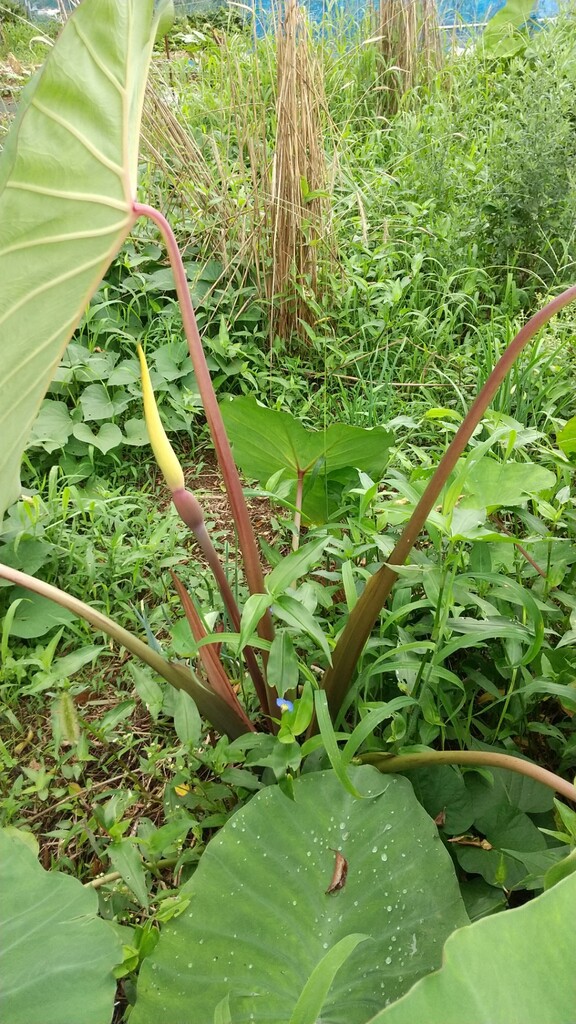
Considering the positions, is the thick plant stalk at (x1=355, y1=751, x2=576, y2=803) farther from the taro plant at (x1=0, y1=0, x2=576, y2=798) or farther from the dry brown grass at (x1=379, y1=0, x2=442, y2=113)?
the dry brown grass at (x1=379, y1=0, x2=442, y2=113)

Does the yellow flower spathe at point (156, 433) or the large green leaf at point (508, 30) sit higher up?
the large green leaf at point (508, 30)

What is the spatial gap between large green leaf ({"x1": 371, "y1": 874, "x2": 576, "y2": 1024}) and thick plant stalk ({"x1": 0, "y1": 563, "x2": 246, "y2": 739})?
587 mm

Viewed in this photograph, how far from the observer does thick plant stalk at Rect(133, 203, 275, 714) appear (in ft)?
3.01

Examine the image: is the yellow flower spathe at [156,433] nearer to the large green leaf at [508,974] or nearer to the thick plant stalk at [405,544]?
the thick plant stalk at [405,544]

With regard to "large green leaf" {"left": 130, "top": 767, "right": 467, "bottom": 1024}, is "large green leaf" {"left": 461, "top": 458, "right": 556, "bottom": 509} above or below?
above

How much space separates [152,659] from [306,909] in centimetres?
38

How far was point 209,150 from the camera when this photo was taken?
2793 mm

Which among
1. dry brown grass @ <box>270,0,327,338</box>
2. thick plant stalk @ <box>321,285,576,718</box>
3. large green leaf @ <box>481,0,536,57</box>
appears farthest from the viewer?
large green leaf @ <box>481,0,536,57</box>

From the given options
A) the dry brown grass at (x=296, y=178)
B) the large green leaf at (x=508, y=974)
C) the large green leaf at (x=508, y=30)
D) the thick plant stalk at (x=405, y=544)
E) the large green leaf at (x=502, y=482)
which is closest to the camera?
the large green leaf at (x=508, y=974)

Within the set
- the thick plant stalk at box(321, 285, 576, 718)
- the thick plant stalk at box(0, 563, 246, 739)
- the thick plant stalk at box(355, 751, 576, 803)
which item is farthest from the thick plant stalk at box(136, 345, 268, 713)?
the thick plant stalk at box(355, 751, 576, 803)

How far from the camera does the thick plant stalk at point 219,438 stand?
0.92 meters

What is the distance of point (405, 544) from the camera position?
989 millimetres

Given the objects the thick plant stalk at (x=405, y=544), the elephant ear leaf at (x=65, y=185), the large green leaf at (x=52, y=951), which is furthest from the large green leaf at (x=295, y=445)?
the large green leaf at (x=52, y=951)

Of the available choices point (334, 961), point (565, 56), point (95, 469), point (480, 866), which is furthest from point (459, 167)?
point (334, 961)
